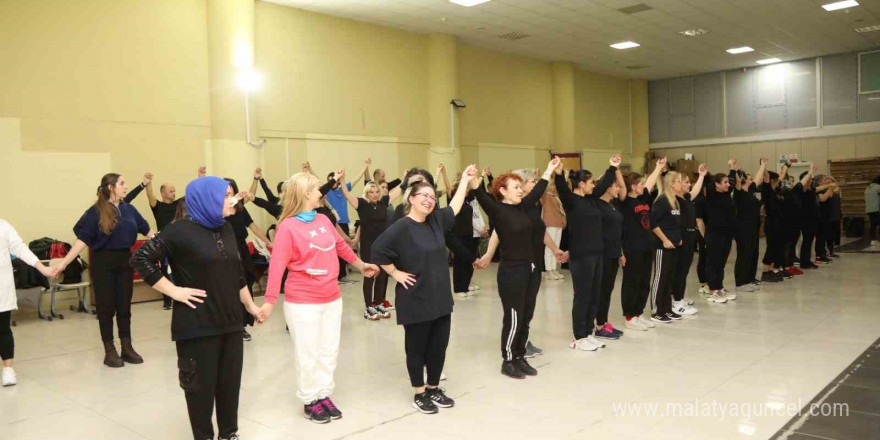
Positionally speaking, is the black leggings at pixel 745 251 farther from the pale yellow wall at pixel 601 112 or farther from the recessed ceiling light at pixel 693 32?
the pale yellow wall at pixel 601 112

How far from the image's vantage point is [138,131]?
967 cm

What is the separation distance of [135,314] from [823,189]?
1192 centimetres

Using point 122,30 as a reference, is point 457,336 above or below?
below

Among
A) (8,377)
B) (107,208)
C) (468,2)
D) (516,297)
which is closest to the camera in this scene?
(516,297)

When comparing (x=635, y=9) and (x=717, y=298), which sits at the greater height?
(x=635, y=9)

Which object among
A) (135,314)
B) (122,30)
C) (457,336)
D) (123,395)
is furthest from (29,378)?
(122,30)

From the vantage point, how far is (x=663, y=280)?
663 centimetres

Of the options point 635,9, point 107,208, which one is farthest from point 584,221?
point 635,9

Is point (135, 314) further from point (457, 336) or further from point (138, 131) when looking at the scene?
point (457, 336)

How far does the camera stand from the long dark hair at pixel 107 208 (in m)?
5.34

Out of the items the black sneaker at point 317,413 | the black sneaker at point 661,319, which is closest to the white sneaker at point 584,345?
the black sneaker at point 661,319

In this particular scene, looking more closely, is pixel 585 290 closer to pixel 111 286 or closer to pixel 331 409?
pixel 331 409

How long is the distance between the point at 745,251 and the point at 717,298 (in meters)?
1.19

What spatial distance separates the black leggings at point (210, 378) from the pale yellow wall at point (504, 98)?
11904 millimetres
